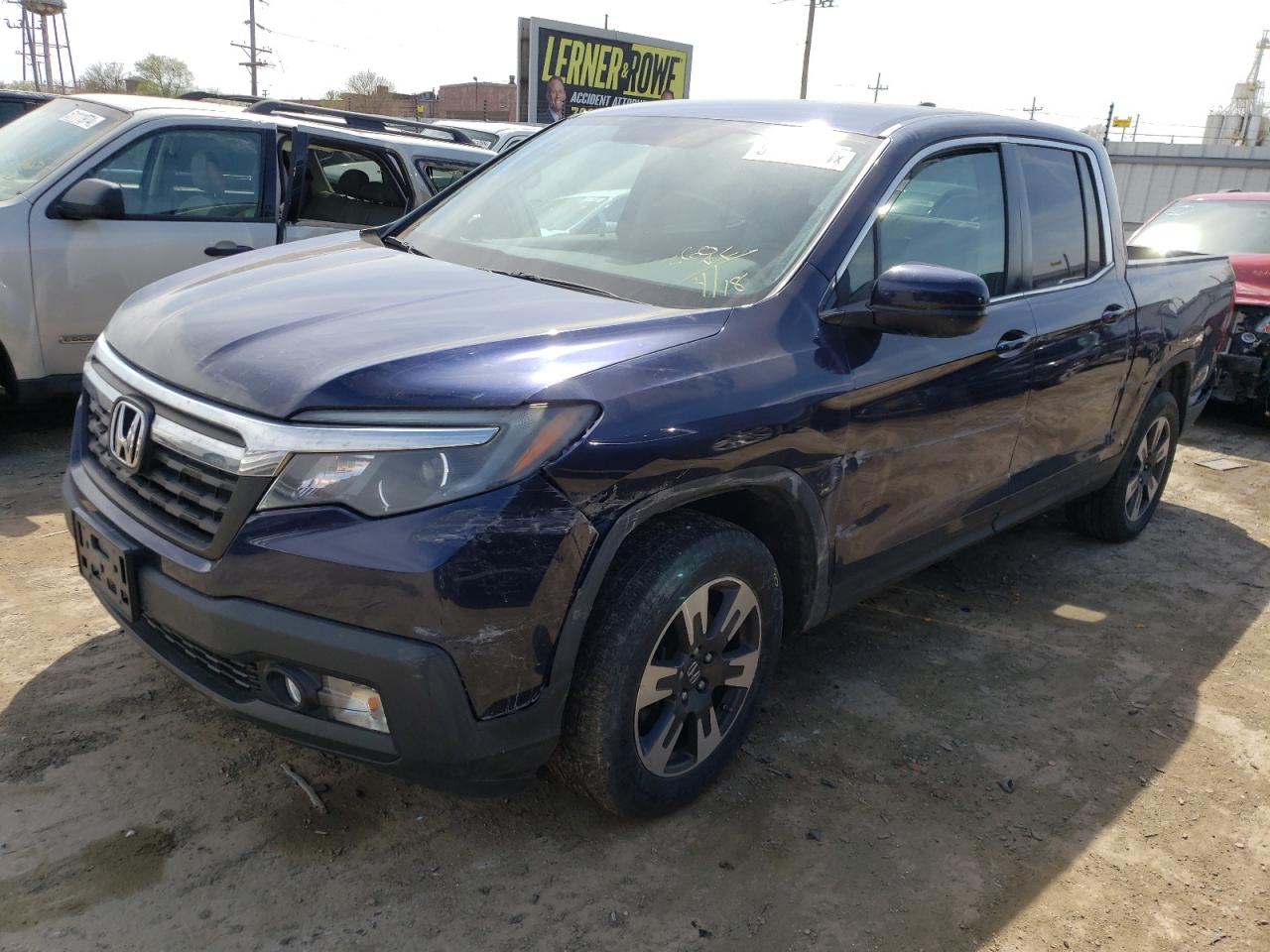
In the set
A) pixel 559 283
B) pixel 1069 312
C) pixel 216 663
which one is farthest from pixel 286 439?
pixel 1069 312

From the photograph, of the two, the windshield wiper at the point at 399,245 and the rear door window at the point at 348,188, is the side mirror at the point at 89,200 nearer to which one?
the rear door window at the point at 348,188

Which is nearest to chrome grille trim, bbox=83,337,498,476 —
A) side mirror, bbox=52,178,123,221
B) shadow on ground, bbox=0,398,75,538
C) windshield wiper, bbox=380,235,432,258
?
windshield wiper, bbox=380,235,432,258

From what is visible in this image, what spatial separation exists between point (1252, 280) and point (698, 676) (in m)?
7.15

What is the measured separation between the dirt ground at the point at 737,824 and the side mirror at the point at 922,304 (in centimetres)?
131

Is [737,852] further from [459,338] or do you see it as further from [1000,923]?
[459,338]

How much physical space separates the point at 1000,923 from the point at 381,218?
17.2ft

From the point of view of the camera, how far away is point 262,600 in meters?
2.06

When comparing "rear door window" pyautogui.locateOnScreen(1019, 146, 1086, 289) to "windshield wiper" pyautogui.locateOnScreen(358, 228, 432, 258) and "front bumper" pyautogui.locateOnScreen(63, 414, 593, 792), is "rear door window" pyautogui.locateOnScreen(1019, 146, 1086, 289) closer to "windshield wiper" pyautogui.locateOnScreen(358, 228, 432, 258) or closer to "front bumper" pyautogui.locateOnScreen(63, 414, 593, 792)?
"windshield wiper" pyautogui.locateOnScreen(358, 228, 432, 258)

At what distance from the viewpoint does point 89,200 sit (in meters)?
4.78

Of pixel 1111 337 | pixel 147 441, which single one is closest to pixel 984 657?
pixel 1111 337

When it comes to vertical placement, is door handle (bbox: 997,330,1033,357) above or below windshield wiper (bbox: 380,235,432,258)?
below

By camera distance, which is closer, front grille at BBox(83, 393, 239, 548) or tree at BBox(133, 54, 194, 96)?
front grille at BBox(83, 393, 239, 548)

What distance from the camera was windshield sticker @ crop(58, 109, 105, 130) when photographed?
209 inches

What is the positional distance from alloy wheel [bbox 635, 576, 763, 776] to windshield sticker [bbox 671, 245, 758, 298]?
78 cm
